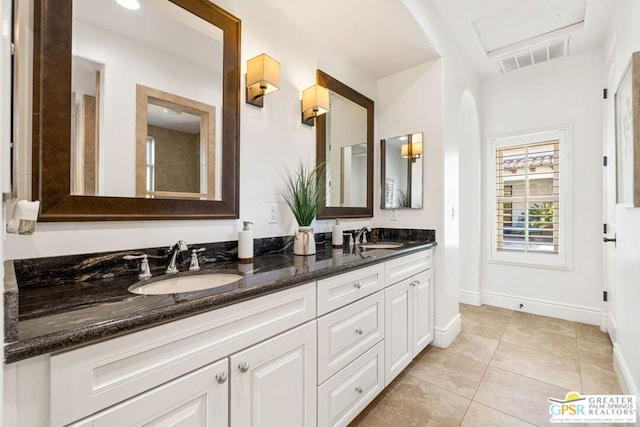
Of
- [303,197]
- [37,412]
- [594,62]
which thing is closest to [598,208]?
[594,62]

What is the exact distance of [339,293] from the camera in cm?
143

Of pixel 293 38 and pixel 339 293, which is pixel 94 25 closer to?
pixel 293 38

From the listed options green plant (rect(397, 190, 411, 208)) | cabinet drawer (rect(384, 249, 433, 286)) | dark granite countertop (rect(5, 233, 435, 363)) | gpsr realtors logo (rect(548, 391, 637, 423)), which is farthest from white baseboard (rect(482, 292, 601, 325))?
dark granite countertop (rect(5, 233, 435, 363))

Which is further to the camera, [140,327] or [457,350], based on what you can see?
[457,350]

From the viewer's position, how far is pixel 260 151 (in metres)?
1.75

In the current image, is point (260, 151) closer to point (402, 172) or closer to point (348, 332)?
point (348, 332)

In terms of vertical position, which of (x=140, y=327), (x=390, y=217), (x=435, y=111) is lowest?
(x=140, y=327)

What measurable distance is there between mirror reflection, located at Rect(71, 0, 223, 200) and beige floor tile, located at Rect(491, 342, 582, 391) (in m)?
2.41

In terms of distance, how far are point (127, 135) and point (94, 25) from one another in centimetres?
43

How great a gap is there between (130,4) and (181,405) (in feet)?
5.20

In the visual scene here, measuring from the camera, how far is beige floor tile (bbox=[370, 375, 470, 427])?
1.60m

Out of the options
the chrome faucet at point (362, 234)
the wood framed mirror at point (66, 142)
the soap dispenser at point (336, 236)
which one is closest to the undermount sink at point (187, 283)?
the wood framed mirror at point (66, 142)

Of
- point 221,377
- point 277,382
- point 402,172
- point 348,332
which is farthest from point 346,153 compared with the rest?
point 221,377

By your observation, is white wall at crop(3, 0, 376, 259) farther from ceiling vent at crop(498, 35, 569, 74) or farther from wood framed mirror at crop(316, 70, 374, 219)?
ceiling vent at crop(498, 35, 569, 74)
